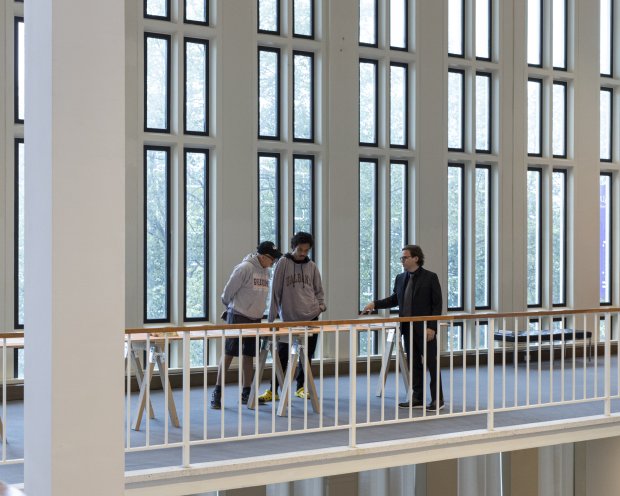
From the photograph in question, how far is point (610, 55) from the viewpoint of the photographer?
1509 cm

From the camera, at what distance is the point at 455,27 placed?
13.3m

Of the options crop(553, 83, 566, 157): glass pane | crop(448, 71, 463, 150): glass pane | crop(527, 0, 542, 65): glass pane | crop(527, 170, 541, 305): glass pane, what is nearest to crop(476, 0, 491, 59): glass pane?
crop(448, 71, 463, 150): glass pane

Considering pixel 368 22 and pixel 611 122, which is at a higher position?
pixel 368 22

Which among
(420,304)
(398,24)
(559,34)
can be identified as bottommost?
(420,304)

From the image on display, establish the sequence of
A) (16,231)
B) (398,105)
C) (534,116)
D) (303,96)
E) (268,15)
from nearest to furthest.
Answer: (16,231) < (268,15) < (303,96) < (398,105) < (534,116)

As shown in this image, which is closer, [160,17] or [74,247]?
[74,247]

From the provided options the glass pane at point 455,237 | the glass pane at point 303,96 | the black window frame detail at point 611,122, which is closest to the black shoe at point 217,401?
the glass pane at point 303,96

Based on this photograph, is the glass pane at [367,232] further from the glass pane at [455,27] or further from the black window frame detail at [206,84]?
the black window frame detail at [206,84]

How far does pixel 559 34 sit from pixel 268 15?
16.1ft

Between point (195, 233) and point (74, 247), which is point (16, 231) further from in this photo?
point (74, 247)

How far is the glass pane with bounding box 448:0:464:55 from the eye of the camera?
13273mm

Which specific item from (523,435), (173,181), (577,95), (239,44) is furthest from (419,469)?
(577,95)

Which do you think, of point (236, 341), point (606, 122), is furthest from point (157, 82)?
point (606, 122)

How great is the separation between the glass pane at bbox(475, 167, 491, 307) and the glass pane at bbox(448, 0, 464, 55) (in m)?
1.65
